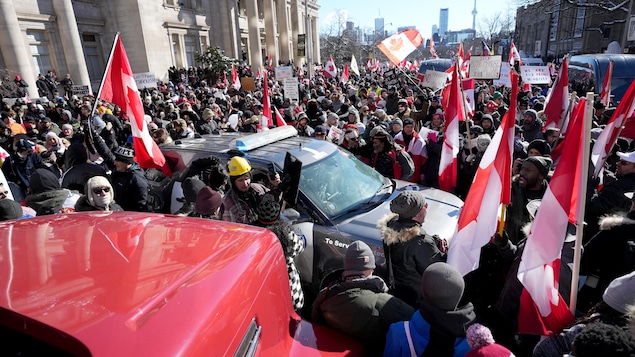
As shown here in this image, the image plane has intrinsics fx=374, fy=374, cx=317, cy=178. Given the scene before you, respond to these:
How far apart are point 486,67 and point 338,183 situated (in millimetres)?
8591

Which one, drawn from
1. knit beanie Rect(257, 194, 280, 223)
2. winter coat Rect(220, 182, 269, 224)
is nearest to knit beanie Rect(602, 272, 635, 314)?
knit beanie Rect(257, 194, 280, 223)

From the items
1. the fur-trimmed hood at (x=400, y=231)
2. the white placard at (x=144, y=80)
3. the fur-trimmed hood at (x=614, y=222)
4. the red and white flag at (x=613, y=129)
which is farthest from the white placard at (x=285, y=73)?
the fur-trimmed hood at (x=614, y=222)

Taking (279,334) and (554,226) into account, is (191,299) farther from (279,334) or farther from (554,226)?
(554,226)

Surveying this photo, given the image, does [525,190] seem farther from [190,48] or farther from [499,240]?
[190,48]

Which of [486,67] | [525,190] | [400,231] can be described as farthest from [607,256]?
[486,67]

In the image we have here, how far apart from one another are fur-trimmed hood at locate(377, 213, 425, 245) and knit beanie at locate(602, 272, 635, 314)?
1221 mm

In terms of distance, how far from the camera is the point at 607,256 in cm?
277

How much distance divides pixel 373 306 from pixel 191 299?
3.96 ft

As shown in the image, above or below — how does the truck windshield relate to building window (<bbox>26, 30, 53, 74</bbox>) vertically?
below

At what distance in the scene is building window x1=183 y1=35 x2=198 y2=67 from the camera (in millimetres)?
29359

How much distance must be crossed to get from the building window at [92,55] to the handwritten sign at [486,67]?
22143mm

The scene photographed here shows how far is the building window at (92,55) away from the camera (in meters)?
22.5

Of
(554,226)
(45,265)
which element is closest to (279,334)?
(45,265)

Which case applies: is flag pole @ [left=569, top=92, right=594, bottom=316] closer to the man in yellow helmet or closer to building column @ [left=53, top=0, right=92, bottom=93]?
the man in yellow helmet
